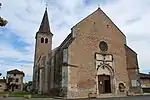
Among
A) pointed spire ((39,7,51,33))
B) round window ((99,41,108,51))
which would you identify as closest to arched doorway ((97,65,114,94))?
round window ((99,41,108,51))

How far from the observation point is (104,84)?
2986 cm

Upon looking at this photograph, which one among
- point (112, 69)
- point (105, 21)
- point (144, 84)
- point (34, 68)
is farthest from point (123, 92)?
point (34, 68)

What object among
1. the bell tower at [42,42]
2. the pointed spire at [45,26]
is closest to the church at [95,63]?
the bell tower at [42,42]

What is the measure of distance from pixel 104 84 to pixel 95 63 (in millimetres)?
3817

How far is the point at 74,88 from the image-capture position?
25.8 m

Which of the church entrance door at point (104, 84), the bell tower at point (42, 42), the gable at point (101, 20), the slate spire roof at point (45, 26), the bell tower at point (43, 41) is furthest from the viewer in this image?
the slate spire roof at point (45, 26)

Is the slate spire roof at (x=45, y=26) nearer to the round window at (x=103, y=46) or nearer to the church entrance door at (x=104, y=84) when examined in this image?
the round window at (x=103, y=46)

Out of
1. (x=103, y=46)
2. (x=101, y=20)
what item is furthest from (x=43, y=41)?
(x=103, y=46)

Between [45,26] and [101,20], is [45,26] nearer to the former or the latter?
[45,26]

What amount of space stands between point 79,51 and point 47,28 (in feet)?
89.8

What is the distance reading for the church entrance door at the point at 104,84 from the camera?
2908cm

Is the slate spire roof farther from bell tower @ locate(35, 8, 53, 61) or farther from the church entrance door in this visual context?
the church entrance door

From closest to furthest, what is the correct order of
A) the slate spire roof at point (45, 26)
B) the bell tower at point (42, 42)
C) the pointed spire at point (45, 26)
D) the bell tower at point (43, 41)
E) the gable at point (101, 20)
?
the gable at point (101, 20)
the bell tower at point (42, 42)
the bell tower at point (43, 41)
the slate spire roof at point (45, 26)
the pointed spire at point (45, 26)

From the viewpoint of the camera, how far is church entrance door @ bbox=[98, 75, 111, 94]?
29078mm
